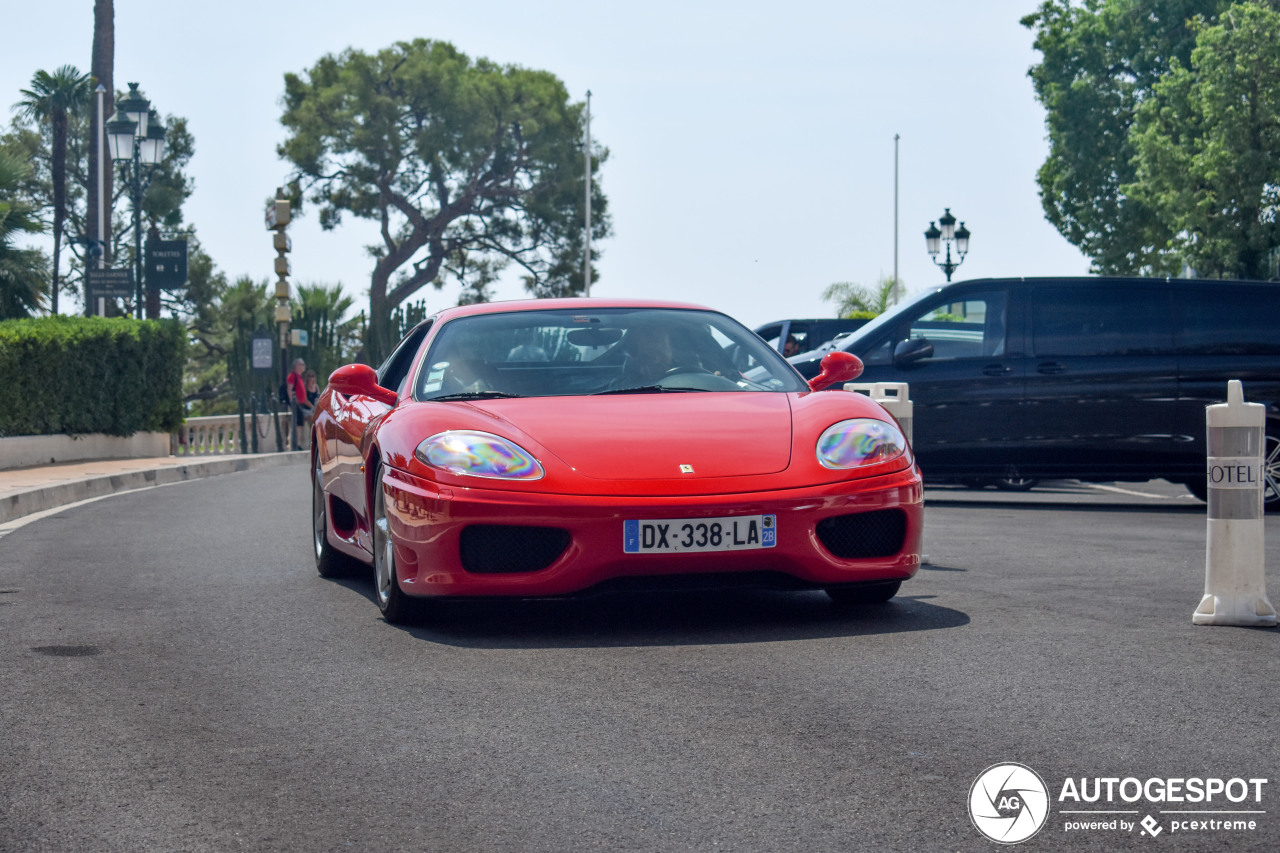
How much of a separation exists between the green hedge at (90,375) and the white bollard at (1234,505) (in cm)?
1617

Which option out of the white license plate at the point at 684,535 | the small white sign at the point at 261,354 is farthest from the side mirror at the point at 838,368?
the small white sign at the point at 261,354

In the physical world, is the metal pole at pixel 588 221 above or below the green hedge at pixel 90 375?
above

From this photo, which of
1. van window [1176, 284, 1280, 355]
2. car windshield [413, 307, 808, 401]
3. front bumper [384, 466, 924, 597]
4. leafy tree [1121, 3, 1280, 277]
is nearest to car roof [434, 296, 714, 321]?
car windshield [413, 307, 808, 401]

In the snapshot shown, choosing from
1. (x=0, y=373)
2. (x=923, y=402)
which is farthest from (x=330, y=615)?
(x=0, y=373)

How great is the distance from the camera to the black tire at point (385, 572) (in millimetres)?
5867

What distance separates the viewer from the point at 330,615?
Result: 249 inches

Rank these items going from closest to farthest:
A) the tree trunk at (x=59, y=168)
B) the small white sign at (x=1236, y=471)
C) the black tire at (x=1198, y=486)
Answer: the small white sign at (x=1236, y=471), the black tire at (x=1198, y=486), the tree trunk at (x=59, y=168)

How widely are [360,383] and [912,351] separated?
6.74 metres

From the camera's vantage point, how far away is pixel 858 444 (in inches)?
227

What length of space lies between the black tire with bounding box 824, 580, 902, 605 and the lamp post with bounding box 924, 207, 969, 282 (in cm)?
2785

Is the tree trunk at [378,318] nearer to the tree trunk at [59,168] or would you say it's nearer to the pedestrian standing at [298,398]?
the tree trunk at [59,168]

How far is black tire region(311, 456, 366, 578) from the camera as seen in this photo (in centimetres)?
758

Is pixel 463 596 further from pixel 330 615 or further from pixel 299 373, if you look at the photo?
pixel 299 373

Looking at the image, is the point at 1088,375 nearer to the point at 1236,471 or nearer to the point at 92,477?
the point at 1236,471
